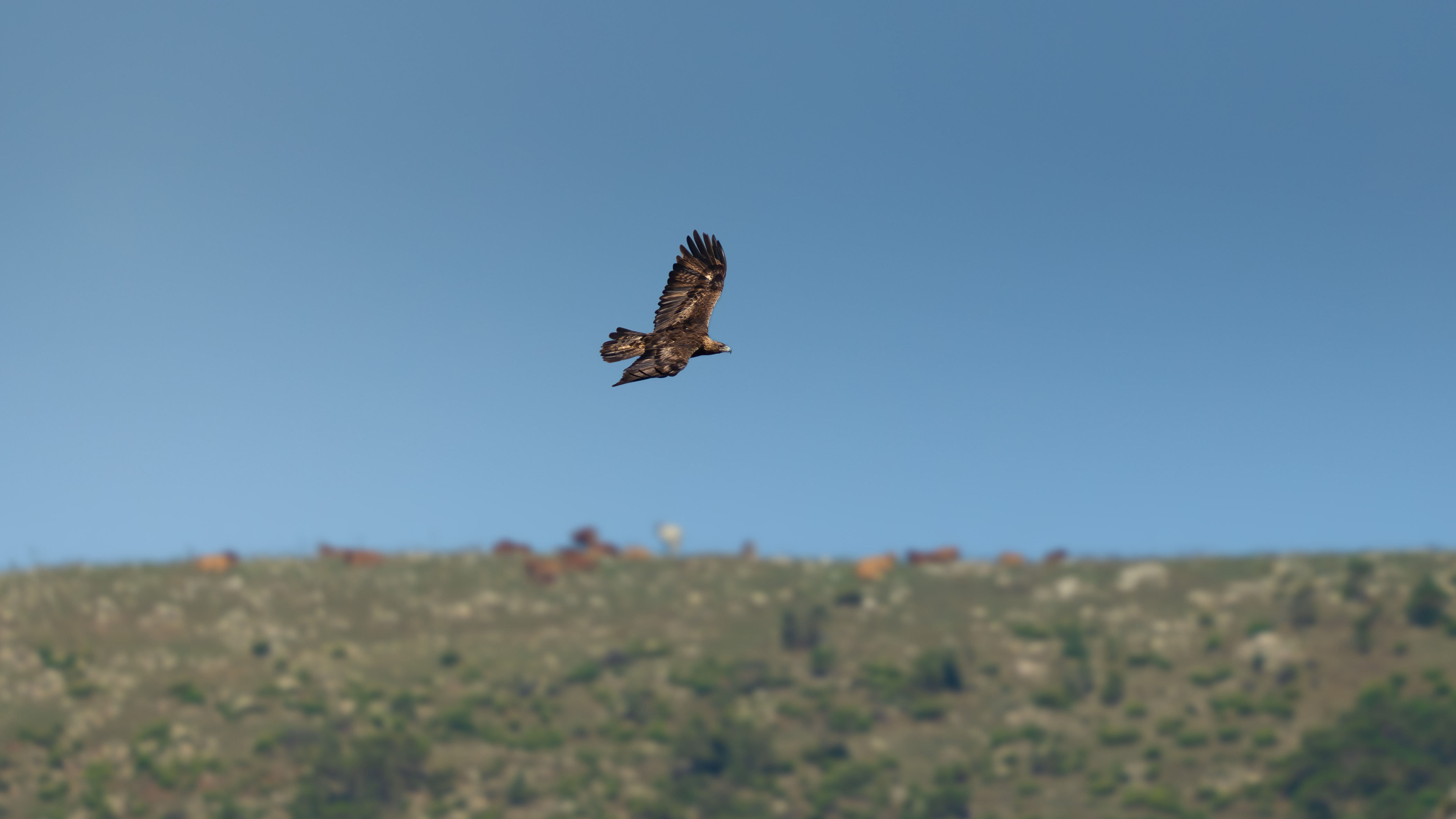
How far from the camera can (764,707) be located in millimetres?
189125

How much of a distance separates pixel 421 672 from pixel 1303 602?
364 ft

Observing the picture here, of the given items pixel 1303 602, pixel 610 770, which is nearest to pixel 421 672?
pixel 610 770

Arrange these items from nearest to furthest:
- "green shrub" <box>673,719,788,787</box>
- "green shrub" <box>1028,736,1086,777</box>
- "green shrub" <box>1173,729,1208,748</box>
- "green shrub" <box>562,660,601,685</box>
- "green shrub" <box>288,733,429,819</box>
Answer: "green shrub" <box>1173,729,1208,748</box> < "green shrub" <box>1028,736,1086,777</box> < "green shrub" <box>288,733,429,819</box> < "green shrub" <box>673,719,788,787</box> < "green shrub" <box>562,660,601,685</box>

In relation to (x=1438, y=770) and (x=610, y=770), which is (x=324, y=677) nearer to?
(x=610, y=770)

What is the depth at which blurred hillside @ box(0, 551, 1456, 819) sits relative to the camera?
552 feet

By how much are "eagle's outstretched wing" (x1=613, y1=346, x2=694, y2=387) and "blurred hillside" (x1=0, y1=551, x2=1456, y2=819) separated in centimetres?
13388

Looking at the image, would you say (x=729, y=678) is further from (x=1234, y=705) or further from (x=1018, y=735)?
(x=1234, y=705)

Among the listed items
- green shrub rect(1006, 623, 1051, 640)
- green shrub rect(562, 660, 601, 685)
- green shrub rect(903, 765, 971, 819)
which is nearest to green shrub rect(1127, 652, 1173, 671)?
green shrub rect(1006, 623, 1051, 640)

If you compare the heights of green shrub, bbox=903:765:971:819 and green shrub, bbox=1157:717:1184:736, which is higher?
green shrub, bbox=1157:717:1184:736

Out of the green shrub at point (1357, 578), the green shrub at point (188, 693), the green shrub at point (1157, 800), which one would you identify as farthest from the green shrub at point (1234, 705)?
the green shrub at point (188, 693)

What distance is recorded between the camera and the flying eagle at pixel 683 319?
38844mm

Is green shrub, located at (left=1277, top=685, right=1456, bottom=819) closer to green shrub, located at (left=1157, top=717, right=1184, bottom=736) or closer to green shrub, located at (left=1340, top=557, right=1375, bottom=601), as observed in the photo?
green shrub, located at (left=1157, top=717, right=1184, bottom=736)

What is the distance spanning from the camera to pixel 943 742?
582 ft

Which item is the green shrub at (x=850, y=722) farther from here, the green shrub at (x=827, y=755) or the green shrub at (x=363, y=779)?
the green shrub at (x=363, y=779)
